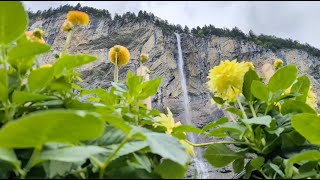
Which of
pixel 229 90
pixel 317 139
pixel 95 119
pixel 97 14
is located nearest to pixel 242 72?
pixel 229 90

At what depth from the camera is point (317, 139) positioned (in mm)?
327

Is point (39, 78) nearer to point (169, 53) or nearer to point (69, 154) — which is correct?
point (69, 154)

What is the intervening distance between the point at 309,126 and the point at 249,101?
12cm

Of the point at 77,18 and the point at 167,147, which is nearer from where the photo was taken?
the point at 167,147

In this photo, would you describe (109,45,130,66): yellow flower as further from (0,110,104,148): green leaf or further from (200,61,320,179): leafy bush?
(0,110,104,148): green leaf

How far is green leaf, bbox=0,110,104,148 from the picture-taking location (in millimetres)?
187

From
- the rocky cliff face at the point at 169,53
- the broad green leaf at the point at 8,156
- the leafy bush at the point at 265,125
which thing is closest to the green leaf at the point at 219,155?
the leafy bush at the point at 265,125

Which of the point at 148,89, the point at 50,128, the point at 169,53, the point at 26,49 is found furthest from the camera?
the point at 169,53

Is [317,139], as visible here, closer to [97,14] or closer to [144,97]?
[144,97]

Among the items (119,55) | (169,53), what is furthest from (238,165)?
(169,53)

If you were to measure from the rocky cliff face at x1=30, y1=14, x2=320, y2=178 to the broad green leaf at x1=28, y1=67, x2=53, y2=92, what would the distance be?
14.4 m

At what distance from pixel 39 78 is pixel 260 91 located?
0.69 ft

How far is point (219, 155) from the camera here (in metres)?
0.40

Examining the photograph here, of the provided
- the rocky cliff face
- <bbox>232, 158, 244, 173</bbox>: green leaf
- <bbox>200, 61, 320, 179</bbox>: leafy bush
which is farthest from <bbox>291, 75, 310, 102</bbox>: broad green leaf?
the rocky cliff face
